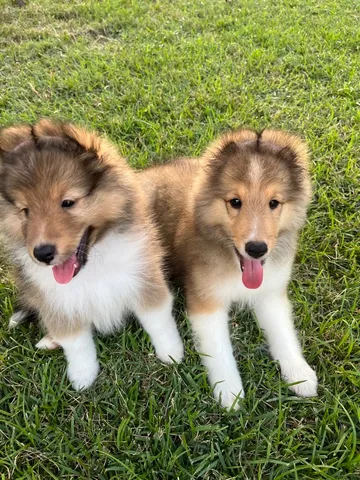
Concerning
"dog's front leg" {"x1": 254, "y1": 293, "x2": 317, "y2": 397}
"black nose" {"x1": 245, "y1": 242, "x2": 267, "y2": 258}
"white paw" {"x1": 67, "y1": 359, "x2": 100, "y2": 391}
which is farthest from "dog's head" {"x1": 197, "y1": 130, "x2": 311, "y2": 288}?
"white paw" {"x1": 67, "y1": 359, "x2": 100, "y2": 391}

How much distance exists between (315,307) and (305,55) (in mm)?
3830

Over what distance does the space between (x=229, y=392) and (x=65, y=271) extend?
1.22 metres

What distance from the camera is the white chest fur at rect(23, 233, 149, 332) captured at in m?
2.71

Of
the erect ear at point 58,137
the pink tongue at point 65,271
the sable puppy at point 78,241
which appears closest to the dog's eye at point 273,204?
the sable puppy at point 78,241

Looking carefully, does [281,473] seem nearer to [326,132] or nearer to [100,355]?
[100,355]

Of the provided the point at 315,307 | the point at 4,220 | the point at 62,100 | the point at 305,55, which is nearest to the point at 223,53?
the point at 305,55

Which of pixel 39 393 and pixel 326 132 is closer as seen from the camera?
pixel 39 393

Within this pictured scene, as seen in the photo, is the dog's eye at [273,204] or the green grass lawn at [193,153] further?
the dog's eye at [273,204]

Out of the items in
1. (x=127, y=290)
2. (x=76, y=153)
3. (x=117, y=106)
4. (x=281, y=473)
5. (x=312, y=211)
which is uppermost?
(x=76, y=153)

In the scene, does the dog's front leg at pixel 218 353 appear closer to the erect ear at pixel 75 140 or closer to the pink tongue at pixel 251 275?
the pink tongue at pixel 251 275

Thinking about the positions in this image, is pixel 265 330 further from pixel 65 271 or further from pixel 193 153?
pixel 193 153

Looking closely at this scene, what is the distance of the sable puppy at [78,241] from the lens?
7.58 feet

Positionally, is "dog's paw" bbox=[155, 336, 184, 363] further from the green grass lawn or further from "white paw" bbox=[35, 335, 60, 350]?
"white paw" bbox=[35, 335, 60, 350]

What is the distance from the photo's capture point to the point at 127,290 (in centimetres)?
287
